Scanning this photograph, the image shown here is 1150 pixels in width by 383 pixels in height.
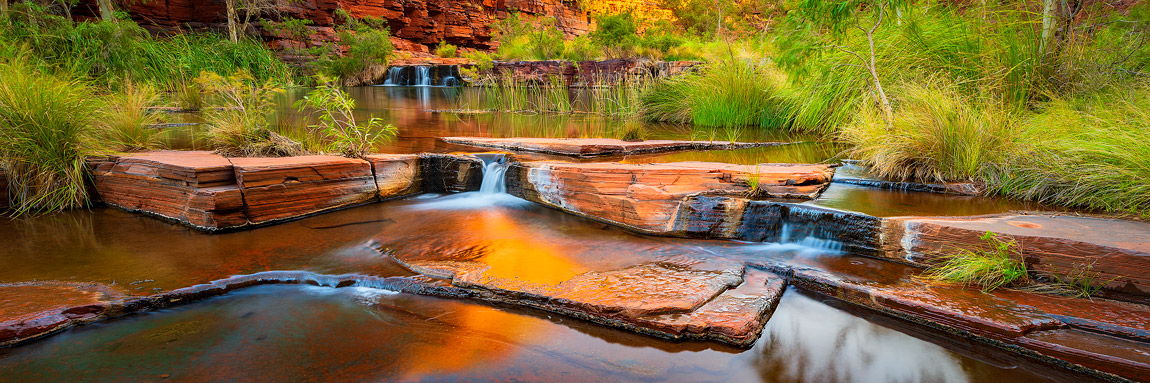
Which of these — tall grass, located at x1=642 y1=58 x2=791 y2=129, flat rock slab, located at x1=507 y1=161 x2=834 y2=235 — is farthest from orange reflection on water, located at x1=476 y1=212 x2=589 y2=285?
tall grass, located at x1=642 y1=58 x2=791 y2=129

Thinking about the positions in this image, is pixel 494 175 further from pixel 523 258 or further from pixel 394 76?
pixel 394 76

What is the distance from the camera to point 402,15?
29.3 m

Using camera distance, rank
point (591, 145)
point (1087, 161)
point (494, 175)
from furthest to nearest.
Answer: point (591, 145) → point (494, 175) → point (1087, 161)

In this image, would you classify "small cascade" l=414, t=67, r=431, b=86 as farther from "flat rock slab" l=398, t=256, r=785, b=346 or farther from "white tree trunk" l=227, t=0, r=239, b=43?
Result: "flat rock slab" l=398, t=256, r=785, b=346

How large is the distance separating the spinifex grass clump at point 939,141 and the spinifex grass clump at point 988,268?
1.70 metres

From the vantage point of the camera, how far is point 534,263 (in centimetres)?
316

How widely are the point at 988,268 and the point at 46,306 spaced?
13.9 feet

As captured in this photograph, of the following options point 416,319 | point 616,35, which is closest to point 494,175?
point 416,319

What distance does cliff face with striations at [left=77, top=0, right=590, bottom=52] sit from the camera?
74.5 feet

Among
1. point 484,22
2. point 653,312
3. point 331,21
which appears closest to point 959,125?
point 653,312

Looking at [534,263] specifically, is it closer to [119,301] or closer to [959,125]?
[119,301]

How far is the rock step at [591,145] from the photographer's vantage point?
5.58 meters

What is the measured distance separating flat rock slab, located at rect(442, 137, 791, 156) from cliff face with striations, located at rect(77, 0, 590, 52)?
2026 cm

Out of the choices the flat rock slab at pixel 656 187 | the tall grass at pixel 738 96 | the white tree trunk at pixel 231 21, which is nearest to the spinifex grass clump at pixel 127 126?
the flat rock slab at pixel 656 187
